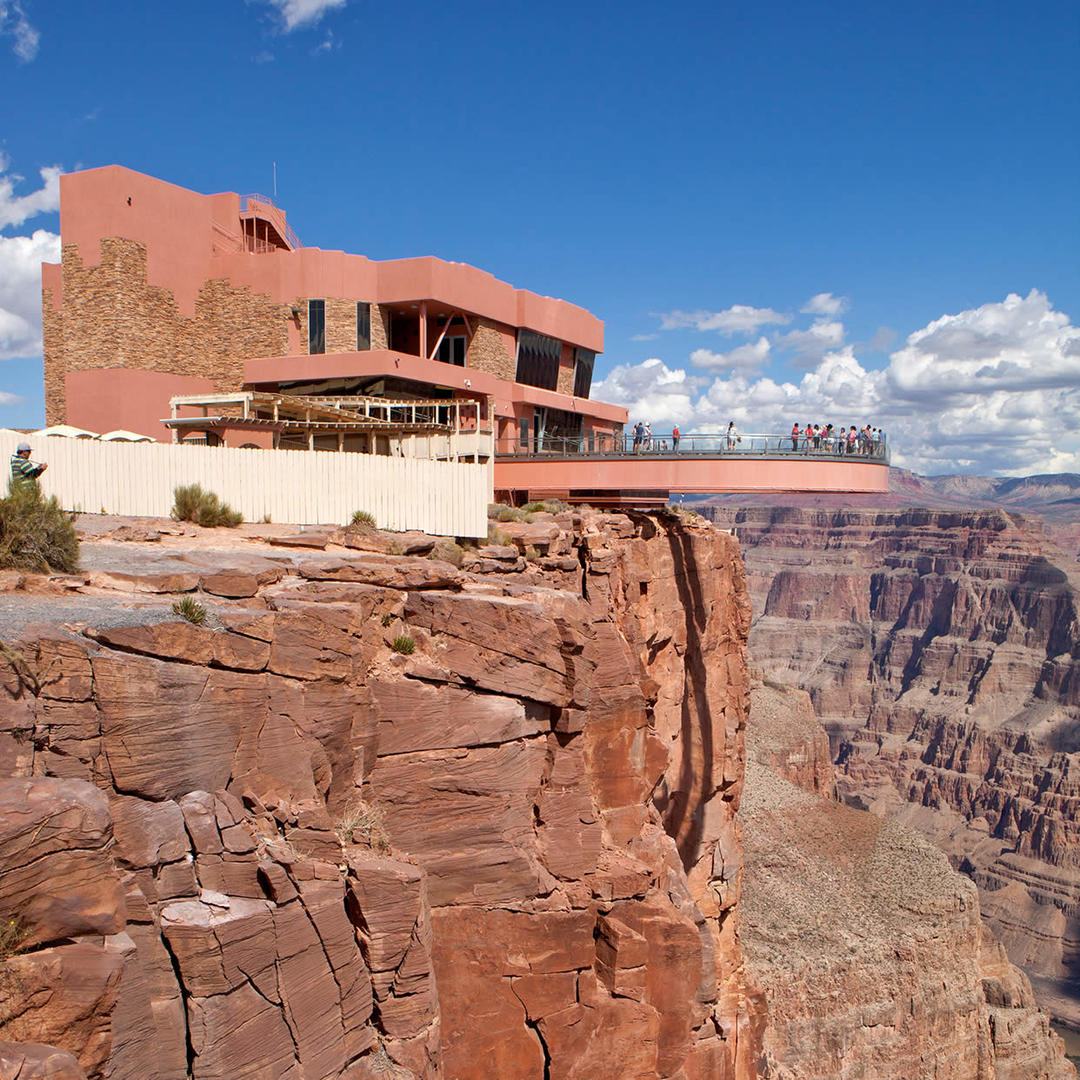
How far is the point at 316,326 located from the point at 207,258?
5.74m

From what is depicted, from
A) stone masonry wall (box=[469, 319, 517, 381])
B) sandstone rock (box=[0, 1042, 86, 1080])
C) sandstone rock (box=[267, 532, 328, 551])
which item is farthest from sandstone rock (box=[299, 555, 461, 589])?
stone masonry wall (box=[469, 319, 517, 381])

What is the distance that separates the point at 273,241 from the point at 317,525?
27443mm

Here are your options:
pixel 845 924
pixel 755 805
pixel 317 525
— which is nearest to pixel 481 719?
pixel 317 525

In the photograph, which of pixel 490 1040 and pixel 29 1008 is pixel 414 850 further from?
pixel 29 1008

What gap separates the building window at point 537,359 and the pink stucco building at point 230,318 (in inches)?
46.2

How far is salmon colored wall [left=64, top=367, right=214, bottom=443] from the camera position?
3328cm

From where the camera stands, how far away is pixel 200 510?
17172mm

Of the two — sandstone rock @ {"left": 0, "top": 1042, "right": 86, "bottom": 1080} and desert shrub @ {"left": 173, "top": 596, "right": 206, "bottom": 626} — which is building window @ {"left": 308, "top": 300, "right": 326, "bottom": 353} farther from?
sandstone rock @ {"left": 0, "top": 1042, "right": 86, "bottom": 1080}

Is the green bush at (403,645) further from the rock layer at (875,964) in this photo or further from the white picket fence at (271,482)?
the rock layer at (875,964)

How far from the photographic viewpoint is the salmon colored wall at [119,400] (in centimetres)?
3328

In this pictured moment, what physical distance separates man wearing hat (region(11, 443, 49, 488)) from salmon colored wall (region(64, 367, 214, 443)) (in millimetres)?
18014

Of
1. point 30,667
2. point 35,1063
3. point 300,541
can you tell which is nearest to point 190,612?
point 30,667

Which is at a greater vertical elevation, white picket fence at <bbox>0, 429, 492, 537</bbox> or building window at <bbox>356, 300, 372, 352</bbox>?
building window at <bbox>356, 300, 372, 352</bbox>

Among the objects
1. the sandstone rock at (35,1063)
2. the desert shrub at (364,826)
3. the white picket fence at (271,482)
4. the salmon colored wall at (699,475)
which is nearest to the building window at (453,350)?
the salmon colored wall at (699,475)
